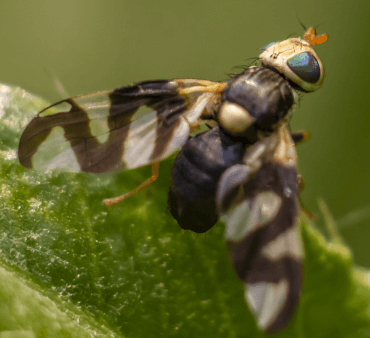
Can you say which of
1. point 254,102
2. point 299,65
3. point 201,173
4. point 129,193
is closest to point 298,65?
point 299,65

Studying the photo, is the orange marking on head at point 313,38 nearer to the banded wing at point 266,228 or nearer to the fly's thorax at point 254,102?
the fly's thorax at point 254,102

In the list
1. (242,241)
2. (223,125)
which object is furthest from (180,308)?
(223,125)

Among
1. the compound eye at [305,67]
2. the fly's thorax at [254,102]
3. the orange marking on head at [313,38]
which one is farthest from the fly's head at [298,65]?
the orange marking on head at [313,38]

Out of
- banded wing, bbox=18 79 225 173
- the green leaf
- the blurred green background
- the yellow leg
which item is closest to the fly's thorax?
banded wing, bbox=18 79 225 173

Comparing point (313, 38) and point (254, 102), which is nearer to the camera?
point (254, 102)

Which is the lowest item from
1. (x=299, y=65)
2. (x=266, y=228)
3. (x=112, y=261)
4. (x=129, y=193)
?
(x=266, y=228)

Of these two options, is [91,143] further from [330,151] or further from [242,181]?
[330,151]

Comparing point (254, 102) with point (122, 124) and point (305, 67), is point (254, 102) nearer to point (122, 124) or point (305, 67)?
point (305, 67)

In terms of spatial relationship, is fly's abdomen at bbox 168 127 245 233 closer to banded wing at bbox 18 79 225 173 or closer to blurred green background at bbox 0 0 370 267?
banded wing at bbox 18 79 225 173
